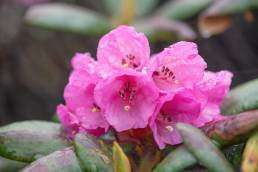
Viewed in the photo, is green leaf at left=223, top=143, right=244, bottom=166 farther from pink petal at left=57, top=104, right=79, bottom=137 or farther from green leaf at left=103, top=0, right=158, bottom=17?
green leaf at left=103, top=0, right=158, bottom=17

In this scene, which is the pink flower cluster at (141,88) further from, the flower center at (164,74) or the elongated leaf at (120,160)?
the elongated leaf at (120,160)

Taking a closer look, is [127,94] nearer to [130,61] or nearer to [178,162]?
[130,61]

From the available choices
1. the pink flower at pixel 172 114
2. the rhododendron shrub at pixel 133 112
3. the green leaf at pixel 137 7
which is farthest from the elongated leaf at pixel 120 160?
the green leaf at pixel 137 7

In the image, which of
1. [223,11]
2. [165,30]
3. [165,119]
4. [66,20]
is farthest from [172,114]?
[66,20]

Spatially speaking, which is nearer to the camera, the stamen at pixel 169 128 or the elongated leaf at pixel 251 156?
the elongated leaf at pixel 251 156

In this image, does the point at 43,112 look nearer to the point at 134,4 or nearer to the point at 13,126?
the point at 134,4

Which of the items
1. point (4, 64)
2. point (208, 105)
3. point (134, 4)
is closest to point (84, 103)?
point (208, 105)

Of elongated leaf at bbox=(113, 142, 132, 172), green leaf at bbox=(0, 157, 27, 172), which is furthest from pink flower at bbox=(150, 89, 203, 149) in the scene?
green leaf at bbox=(0, 157, 27, 172)

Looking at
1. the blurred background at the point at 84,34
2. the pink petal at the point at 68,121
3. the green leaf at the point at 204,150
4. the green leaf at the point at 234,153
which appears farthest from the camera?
the blurred background at the point at 84,34
